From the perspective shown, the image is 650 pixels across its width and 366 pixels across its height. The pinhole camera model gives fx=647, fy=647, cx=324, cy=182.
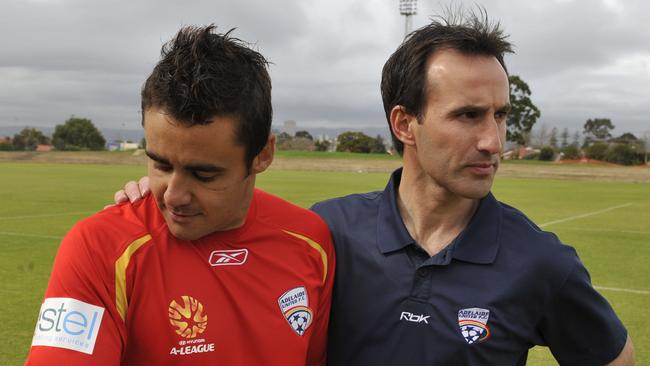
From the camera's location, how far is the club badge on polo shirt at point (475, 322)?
2514 mm

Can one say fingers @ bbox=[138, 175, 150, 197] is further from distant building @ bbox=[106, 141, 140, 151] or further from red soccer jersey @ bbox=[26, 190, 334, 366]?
distant building @ bbox=[106, 141, 140, 151]

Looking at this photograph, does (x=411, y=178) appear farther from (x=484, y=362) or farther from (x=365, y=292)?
(x=484, y=362)

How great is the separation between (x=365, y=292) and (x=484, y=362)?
1.78 feet

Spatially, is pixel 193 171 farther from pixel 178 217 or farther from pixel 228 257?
pixel 228 257

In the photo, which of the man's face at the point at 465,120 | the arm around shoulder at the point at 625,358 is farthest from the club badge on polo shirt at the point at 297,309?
A: the arm around shoulder at the point at 625,358

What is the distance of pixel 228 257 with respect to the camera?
2.26m

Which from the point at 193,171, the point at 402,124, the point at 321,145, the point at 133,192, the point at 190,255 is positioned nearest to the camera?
the point at 193,171

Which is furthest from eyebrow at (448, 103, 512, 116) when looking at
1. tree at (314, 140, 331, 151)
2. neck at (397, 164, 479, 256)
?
tree at (314, 140, 331, 151)

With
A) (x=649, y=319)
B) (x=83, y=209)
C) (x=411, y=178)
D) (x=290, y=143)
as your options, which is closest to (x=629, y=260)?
(x=649, y=319)

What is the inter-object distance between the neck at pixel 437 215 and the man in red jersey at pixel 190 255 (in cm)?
65

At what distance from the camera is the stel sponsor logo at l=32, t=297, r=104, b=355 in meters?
1.80

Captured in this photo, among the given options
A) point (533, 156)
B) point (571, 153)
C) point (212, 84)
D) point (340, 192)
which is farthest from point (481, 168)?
point (571, 153)

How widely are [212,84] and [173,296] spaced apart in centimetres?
70

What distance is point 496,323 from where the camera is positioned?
2.53m
